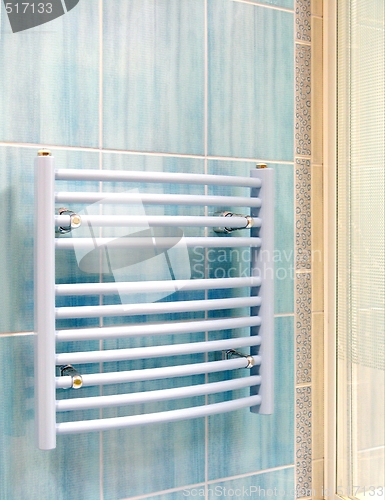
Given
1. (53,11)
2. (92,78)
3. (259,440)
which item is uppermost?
(53,11)

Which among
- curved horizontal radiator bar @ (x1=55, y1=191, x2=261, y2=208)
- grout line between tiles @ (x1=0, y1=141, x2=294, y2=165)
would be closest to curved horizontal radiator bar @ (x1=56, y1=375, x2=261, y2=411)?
curved horizontal radiator bar @ (x1=55, y1=191, x2=261, y2=208)

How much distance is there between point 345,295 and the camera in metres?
1.25

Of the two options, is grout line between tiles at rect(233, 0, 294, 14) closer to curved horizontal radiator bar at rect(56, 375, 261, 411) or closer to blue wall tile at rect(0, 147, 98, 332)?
blue wall tile at rect(0, 147, 98, 332)

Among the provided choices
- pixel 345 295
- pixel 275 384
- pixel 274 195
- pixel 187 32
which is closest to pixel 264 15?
pixel 187 32

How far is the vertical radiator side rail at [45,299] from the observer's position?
3.03 ft

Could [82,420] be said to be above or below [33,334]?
below

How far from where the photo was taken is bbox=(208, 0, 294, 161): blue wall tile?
1.18m

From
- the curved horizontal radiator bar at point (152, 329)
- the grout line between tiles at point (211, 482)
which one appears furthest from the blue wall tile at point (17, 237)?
the grout line between tiles at point (211, 482)

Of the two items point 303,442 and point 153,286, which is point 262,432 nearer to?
point 303,442

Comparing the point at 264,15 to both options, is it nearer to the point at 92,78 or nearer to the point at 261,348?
the point at 92,78

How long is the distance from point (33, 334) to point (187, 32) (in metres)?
0.67

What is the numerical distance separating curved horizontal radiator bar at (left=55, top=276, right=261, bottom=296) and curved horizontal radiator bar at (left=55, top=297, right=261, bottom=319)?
3 cm

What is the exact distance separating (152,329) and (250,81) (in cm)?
59

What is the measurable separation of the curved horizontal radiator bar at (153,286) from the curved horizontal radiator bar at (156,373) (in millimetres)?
144
